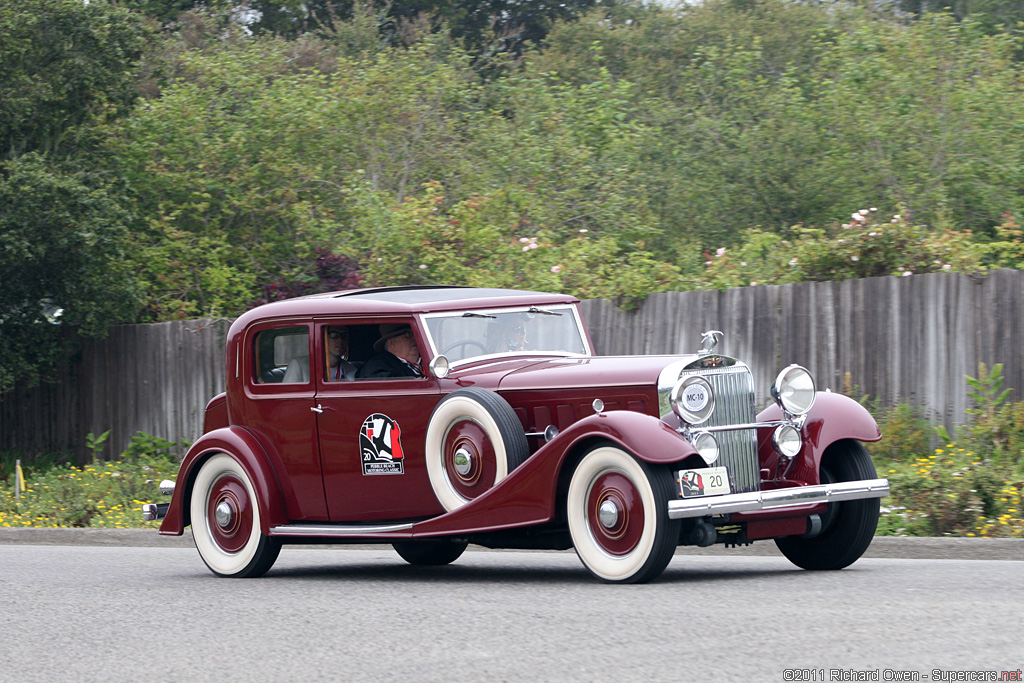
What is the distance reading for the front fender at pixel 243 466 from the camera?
9.18 m

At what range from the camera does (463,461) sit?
823cm

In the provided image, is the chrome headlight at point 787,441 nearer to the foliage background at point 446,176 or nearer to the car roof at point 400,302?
the car roof at point 400,302

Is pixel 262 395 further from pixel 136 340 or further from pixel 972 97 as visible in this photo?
pixel 972 97

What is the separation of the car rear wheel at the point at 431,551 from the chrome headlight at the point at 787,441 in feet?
9.27

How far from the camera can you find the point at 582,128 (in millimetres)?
23766

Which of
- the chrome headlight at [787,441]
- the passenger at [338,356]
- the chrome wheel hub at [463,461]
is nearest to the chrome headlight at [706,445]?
the chrome headlight at [787,441]

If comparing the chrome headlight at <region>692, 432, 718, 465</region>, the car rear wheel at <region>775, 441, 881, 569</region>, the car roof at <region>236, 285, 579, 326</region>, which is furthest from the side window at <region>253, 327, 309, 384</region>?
the car rear wheel at <region>775, 441, 881, 569</region>

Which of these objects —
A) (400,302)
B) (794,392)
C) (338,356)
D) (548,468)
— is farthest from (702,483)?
(338,356)

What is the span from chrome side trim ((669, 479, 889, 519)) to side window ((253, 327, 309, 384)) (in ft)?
10.9

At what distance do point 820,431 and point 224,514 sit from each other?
168 inches

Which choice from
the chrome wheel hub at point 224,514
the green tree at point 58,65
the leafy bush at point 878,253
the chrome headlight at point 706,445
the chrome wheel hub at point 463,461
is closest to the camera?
the chrome headlight at point 706,445

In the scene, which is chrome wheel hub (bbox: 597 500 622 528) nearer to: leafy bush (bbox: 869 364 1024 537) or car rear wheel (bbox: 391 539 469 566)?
car rear wheel (bbox: 391 539 469 566)

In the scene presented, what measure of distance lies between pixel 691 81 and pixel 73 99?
1507 centimetres

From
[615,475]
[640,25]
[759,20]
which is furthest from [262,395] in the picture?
[640,25]
